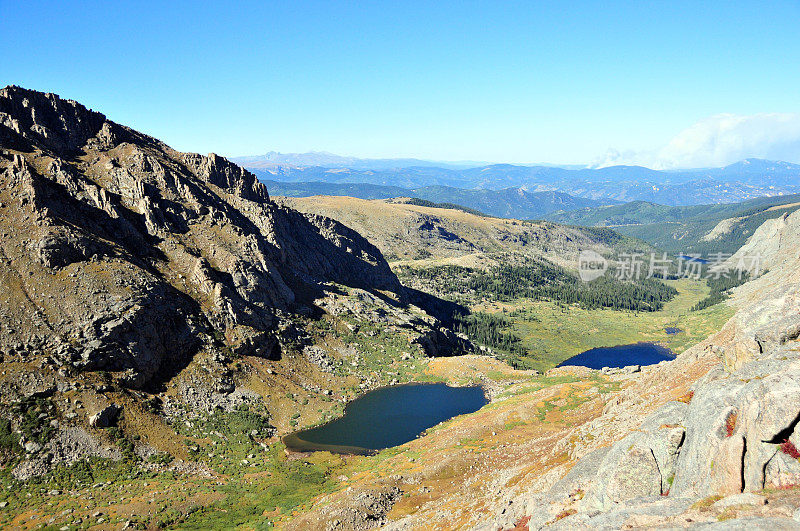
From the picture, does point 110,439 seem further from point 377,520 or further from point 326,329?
point 326,329

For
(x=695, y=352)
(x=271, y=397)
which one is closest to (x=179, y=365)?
(x=271, y=397)

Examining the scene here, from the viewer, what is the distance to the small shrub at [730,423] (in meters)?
25.9

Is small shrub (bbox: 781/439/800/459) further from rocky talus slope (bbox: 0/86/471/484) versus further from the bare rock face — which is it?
the bare rock face

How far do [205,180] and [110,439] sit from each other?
101m

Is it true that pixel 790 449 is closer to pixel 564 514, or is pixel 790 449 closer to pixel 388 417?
pixel 564 514

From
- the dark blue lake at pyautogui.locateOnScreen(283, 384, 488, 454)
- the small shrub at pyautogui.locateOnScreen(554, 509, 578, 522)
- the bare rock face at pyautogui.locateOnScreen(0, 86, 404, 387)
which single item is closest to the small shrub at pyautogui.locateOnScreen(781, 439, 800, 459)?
the small shrub at pyautogui.locateOnScreen(554, 509, 578, 522)

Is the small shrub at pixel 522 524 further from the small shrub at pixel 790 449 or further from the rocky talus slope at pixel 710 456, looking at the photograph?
the small shrub at pixel 790 449

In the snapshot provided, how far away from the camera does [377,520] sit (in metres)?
53.3

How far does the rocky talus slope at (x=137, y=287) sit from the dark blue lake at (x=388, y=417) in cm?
875

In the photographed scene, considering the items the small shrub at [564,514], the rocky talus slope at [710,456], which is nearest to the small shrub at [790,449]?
the rocky talus slope at [710,456]

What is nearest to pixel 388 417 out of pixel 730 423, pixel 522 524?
pixel 522 524

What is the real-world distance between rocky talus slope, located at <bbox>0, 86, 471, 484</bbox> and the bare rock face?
0.33 metres

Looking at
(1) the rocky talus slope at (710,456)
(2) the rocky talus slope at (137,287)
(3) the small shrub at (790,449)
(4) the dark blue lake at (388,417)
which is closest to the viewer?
(3) the small shrub at (790,449)

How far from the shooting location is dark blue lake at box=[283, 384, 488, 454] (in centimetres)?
8819
